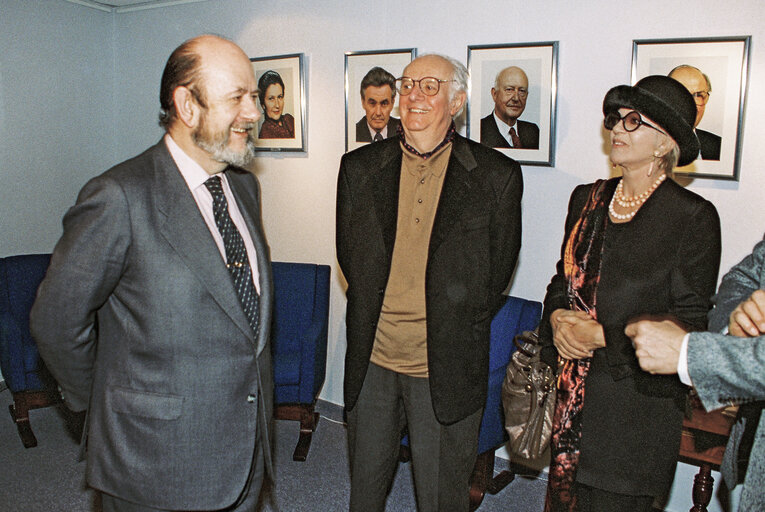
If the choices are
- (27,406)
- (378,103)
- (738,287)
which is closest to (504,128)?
(378,103)

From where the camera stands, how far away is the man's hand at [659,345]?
165 centimetres

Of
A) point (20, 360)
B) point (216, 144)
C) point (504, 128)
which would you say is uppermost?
point (504, 128)

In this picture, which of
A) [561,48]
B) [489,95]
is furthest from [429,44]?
[561,48]

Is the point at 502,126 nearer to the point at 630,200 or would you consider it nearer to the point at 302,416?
the point at 630,200

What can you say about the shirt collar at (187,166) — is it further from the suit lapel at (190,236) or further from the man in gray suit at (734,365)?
the man in gray suit at (734,365)

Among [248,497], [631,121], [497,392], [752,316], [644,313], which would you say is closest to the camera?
[752,316]

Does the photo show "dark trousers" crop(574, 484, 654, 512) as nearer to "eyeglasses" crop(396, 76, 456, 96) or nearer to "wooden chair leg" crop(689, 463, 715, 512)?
"wooden chair leg" crop(689, 463, 715, 512)

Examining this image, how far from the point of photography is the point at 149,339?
1827 millimetres

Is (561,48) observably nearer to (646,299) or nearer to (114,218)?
(646,299)

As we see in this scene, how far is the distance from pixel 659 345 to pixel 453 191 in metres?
1.07

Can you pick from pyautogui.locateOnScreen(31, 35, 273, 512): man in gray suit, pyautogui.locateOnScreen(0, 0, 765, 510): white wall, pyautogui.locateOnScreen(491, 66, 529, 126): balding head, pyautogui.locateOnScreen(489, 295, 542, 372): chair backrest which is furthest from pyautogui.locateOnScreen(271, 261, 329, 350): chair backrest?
pyautogui.locateOnScreen(31, 35, 273, 512): man in gray suit

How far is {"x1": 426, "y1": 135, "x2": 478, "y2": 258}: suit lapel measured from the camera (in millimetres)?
2465

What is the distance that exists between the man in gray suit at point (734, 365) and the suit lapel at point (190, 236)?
1.15 metres

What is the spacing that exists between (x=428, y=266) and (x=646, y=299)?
0.78m
